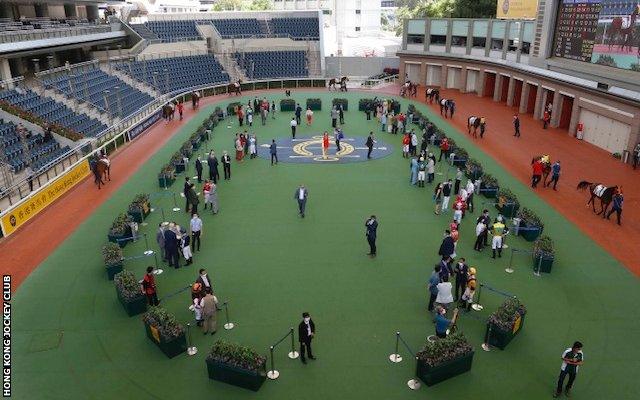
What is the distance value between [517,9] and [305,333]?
43354 mm

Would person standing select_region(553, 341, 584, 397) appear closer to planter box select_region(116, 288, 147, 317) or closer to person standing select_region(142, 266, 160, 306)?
person standing select_region(142, 266, 160, 306)

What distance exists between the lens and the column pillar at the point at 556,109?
34550 millimetres

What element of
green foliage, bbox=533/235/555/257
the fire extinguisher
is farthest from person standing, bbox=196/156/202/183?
the fire extinguisher

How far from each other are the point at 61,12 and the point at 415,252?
48109 millimetres

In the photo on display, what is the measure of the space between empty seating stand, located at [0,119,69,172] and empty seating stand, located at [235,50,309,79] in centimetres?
3272

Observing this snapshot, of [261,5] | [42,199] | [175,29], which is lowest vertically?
[42,199]

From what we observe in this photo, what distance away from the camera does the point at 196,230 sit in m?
16.9

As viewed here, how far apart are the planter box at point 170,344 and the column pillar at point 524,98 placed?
1453 inches

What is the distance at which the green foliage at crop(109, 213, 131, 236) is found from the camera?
1749cm

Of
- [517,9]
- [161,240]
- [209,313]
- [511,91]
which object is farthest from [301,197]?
[517,9]

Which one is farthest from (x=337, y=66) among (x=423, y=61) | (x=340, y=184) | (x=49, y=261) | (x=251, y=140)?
(x=49, y=261)

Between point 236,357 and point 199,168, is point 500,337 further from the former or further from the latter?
point 199,168

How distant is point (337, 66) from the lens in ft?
208

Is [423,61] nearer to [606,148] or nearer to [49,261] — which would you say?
[606,148]
